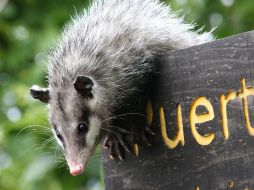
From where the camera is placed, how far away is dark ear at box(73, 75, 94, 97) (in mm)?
3326

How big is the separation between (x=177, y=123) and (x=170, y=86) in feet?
0.57

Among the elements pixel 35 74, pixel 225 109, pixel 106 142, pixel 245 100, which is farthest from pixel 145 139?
pixel 35 74

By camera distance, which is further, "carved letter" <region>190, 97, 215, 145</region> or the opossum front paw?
the opossum front paw

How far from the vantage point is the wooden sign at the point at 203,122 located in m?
2.82

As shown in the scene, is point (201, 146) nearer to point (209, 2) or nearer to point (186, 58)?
point (186, 58)

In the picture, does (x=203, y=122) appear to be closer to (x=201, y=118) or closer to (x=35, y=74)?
(x=201, y=118)

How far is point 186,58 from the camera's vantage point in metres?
3.10

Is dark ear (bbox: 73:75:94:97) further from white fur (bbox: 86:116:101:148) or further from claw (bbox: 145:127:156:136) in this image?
claw (bbox: 145:127:156:136)

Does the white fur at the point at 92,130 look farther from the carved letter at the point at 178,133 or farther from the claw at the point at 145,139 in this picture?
→ the carved letter at the point at 178,133

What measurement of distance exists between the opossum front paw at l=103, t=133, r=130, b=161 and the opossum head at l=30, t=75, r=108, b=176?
0.25ft

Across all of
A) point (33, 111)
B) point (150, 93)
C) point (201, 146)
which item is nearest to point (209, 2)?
point (33, 111)

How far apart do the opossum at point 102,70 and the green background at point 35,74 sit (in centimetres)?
39

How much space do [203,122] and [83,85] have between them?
66 cm

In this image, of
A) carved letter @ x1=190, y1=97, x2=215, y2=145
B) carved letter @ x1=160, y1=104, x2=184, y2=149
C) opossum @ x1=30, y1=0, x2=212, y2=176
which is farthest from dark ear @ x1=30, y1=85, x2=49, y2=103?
carved letter @ x1=190, y1=97, x2=215, y2=145
